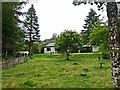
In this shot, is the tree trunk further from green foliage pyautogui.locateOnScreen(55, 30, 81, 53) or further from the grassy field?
green foliage pyautogui.locateOnScreen(55, 30, 81, 53)

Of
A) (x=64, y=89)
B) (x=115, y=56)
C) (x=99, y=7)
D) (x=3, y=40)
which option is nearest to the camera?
(x=115, y=56)

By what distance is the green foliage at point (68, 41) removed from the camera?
1431 inches

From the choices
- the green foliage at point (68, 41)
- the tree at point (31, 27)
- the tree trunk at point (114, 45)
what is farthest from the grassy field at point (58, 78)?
the tree at point (31, 27)

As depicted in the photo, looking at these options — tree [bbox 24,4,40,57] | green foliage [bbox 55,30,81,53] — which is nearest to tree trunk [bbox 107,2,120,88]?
green foliage [bbox 55,30,81,53]

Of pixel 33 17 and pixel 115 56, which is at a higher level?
pixel 33 17

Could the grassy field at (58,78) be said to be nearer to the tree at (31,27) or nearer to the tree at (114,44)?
the tree at (114,44)

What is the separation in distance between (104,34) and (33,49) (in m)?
38.5

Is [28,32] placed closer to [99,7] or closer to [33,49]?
[33,49]

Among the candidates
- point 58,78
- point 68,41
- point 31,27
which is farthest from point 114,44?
point 31,27

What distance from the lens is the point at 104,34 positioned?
77.8ft

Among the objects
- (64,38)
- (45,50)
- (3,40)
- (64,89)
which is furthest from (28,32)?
(64,89)

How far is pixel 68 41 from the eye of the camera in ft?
119

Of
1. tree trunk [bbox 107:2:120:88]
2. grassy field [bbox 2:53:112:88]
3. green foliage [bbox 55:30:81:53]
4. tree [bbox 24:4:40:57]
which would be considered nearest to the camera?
tree trunk [bbox 107:2:120:88]

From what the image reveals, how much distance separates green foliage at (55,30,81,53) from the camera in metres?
36.3
